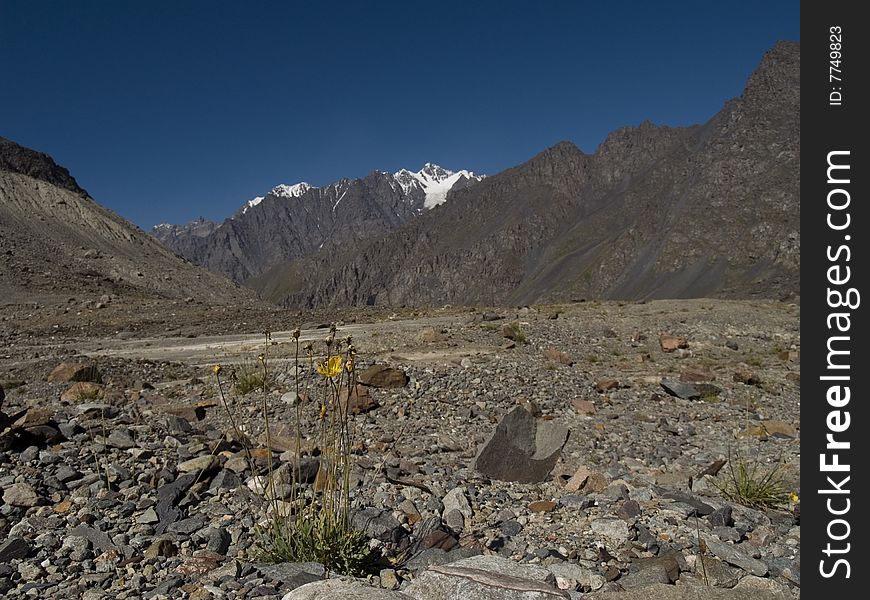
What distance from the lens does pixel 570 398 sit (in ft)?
29.3

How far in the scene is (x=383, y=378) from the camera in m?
8.95

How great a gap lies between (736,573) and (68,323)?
82.1ft

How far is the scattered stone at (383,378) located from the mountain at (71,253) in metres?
25.5

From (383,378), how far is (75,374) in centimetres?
536

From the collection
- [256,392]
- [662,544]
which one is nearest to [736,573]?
[662,544]

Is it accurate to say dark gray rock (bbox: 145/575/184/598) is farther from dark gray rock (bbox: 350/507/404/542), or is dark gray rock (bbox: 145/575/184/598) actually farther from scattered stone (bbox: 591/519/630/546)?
scattered stone (bbox: 591/519/630/546)

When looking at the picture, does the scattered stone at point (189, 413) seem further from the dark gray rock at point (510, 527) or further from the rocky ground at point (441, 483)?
the dark gray rock at point (510, 527)

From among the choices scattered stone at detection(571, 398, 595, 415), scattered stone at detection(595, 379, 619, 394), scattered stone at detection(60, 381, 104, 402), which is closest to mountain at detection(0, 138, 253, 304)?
scattered stone at detection(60, 381, 104, 402)

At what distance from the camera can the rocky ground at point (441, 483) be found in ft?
9.83

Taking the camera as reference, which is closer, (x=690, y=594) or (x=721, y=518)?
(x=690, y=594)

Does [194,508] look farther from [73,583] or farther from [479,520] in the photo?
[479,520]

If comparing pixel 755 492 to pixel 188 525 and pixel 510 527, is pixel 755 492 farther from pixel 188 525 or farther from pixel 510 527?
pixel 188 525

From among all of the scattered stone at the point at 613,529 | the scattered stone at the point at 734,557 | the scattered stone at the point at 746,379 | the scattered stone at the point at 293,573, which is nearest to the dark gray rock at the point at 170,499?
the scattered stone at the point at 293,573

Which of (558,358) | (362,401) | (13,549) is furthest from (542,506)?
(558,358)
